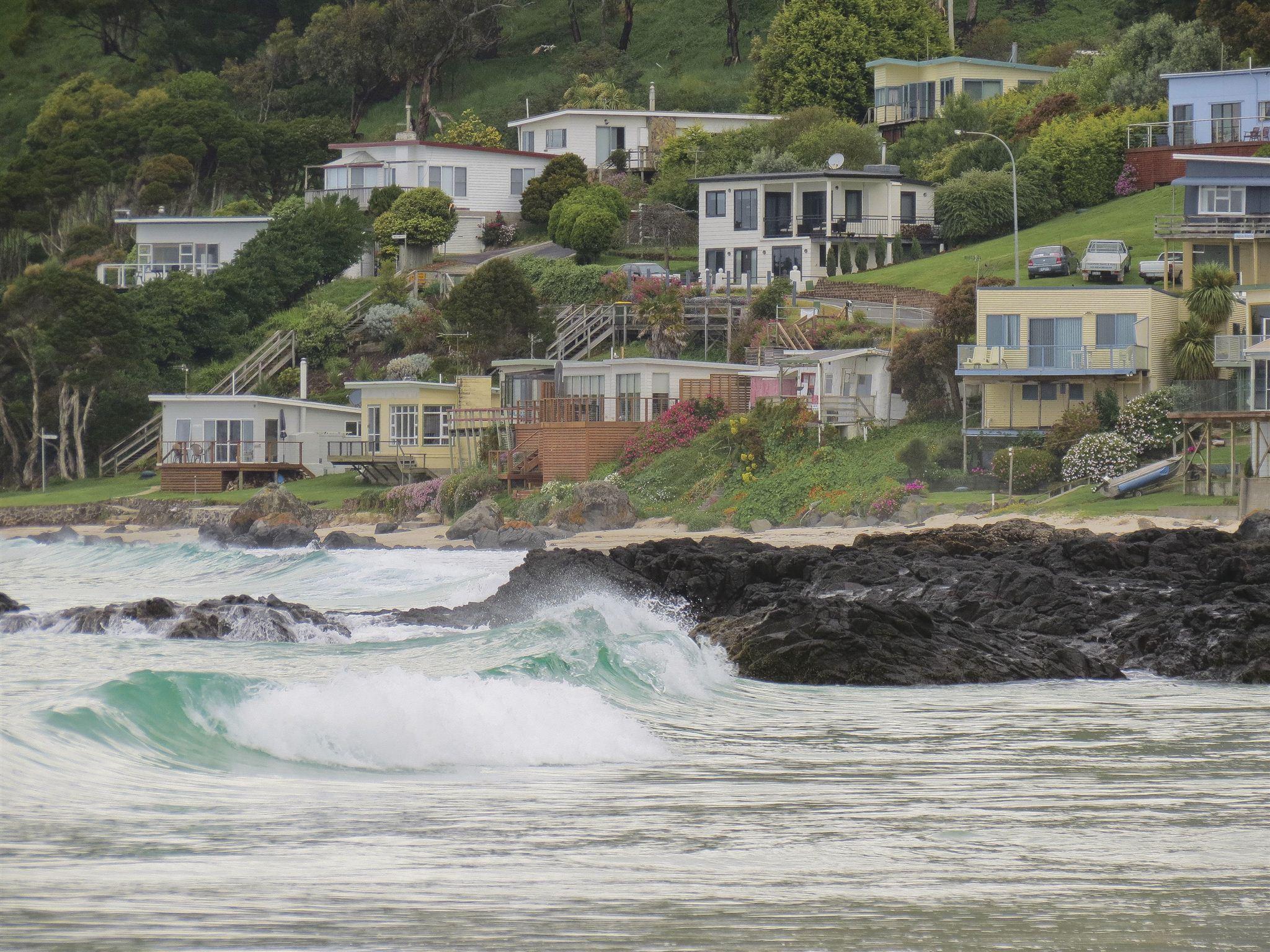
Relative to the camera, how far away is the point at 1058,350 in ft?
163

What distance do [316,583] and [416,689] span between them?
2516 centimetres

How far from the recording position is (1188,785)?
14.1m

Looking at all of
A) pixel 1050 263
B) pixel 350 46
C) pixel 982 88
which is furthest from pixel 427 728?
pixel 350 46

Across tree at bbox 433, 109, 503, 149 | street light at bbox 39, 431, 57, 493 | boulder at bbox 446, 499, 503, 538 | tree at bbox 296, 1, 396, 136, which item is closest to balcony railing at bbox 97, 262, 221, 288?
street light at bbox 39, 431, 57, 493

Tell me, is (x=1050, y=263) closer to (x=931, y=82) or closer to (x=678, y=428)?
(x=678, y=428)

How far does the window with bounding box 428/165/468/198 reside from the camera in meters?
87.2

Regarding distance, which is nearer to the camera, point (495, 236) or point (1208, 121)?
point (1208, 121)

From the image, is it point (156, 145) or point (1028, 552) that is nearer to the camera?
point (1028, 552)

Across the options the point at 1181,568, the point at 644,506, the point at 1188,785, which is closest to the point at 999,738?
the point at 1188,785

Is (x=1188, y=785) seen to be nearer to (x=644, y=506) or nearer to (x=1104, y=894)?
(x=1104, y=894)

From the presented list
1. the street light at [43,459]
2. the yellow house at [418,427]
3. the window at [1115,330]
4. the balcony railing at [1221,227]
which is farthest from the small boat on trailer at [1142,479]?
the street light at [43,459]

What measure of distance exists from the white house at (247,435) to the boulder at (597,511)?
1842 cm

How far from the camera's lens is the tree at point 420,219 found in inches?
3243

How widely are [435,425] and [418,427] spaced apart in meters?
0.69
